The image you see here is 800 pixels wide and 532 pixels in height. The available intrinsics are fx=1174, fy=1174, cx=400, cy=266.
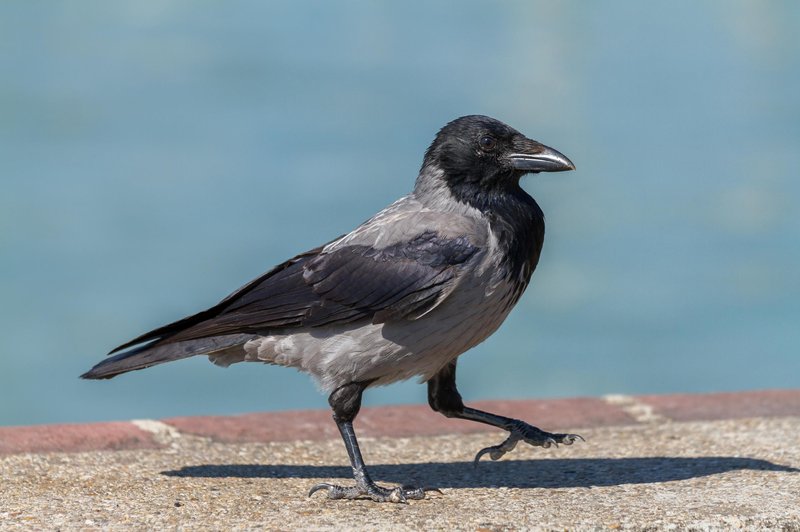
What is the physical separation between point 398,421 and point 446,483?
127 cm

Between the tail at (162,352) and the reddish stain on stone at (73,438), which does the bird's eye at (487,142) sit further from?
the reddish stain on stone at (73,438)

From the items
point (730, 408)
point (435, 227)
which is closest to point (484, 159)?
point (435, 227)

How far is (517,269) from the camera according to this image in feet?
15.8

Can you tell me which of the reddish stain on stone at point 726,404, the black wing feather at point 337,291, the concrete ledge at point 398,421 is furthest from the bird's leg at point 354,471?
the reddish stain on stone at point 726,404

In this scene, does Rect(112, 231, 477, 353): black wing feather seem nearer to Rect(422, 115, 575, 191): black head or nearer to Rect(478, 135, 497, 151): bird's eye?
Rect(422, 115, 575, 191): black head

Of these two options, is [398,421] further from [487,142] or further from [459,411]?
[487,142]

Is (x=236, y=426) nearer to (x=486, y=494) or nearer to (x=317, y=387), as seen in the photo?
(x=317, y=387)

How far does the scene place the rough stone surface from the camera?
4320 millimetres

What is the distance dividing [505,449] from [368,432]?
113 centimetres

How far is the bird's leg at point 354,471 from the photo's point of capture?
183 inches

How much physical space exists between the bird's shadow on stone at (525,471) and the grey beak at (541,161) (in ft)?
4.39

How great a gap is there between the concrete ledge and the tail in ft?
1.76

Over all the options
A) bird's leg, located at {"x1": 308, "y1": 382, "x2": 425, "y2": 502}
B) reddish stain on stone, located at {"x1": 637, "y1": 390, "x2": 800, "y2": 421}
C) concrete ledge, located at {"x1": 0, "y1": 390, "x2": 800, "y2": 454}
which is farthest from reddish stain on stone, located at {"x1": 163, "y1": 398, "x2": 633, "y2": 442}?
bird's leg, located at {"x1": 308, "y1": 382, "x2": 425, "y2": 502}

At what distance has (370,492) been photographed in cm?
468
